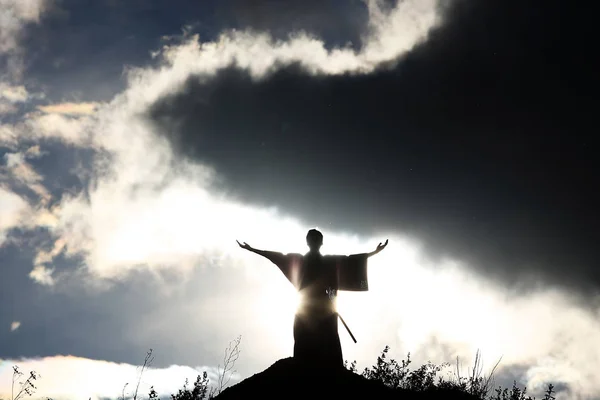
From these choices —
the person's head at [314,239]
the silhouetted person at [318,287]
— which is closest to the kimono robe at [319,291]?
the silhouetted person at [318,287]

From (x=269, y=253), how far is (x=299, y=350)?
2088mm

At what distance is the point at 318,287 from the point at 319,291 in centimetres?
8

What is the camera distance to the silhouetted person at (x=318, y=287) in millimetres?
9938

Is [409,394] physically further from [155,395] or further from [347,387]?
[155,395]

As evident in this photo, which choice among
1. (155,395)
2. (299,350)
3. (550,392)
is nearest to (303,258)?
(299,350)

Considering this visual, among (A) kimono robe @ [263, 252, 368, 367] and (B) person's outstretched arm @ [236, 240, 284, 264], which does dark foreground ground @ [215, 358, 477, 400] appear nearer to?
(A) kimono robe @ [263, 252, 368, 367]

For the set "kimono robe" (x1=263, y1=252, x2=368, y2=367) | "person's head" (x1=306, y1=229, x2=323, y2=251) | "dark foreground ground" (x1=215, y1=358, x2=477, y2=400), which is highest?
"person's head" (x1=306, y1=229, x2=323, y2=251)

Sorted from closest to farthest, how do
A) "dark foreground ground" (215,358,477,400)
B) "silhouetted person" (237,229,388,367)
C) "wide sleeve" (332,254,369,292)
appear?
"dark foreground ground" (215,358,477,400)
"silhouetted person" (237,229,388,367)
"wide sleeve" (332,254,369,292)

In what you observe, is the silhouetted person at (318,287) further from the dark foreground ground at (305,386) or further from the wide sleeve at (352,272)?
the dark foreground ground at (305,386)

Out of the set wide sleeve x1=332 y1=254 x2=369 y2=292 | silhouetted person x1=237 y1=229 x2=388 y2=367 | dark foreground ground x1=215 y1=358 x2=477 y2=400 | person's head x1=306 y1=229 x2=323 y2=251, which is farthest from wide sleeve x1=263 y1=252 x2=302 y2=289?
dark foreground ground x1=215 y1=358 x2=477 y2=400

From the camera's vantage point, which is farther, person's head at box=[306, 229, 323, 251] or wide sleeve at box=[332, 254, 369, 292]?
wide sleeve at box=[332, 254, 369, 292]

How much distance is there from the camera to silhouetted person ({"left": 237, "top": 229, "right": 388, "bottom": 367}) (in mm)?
9938

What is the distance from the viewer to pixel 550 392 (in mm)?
11156

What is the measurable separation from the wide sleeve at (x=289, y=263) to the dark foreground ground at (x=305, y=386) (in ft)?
5.27
